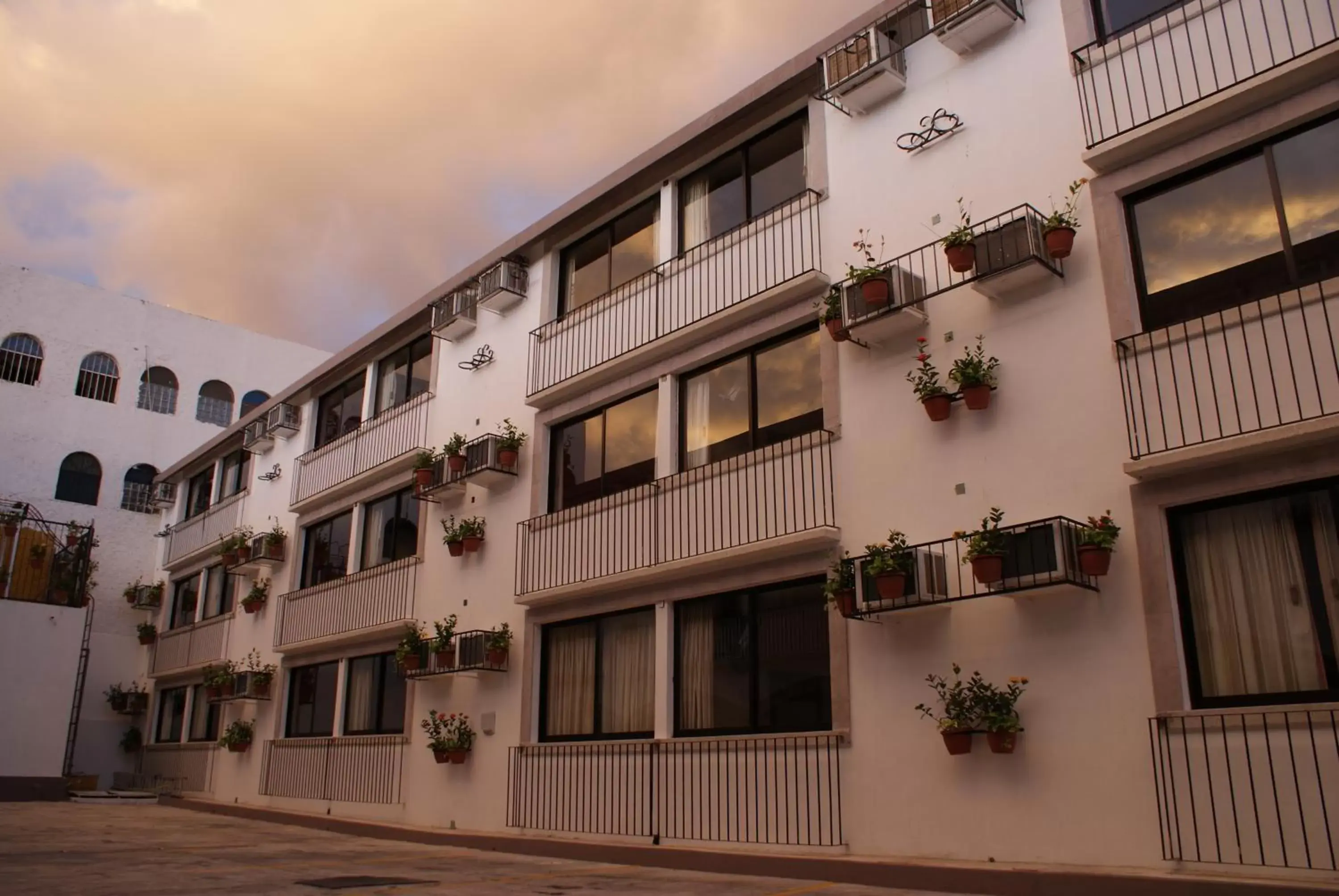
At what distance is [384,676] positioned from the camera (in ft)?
65.0

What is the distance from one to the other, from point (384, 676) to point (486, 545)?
4.06 metres

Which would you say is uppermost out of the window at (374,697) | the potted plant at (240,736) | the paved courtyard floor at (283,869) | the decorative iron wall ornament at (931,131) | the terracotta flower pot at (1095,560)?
the decorative iron wall ornament at (931,131)

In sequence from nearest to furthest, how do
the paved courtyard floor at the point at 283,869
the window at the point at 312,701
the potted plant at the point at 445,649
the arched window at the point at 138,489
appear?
the paved courtyard floor at the point at 283,869
the potted plant at the point at 445,649
the window at the point at 312,701
the arched window at the point at 138,489

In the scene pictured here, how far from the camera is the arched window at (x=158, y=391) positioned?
33.8m

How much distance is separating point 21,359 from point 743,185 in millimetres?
26072

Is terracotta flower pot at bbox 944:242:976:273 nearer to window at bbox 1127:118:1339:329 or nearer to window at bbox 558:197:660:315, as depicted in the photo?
window at bbox 1127:118:1339:329

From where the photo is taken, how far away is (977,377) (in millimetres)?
10883

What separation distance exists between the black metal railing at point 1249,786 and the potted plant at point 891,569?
2539mm

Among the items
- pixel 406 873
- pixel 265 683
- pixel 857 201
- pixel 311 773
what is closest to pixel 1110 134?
pixel 857 201

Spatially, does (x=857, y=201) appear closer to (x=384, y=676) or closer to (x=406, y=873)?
(x=406, y=873)

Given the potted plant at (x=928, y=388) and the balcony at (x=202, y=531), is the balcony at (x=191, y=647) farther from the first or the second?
the potted plant at (x=928, y=388)

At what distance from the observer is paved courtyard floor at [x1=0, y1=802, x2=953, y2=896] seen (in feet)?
31.7

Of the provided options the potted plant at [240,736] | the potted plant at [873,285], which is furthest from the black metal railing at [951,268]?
the potted plant at [240,736]

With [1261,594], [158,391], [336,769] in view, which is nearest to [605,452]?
[336,769]
